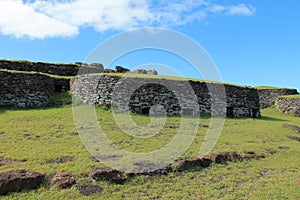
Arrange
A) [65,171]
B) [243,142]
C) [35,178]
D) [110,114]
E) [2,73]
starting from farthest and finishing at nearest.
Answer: [2,73]
[110,114]
[243,142]
[65,171]
[35,178]

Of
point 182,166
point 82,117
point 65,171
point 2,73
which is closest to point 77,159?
point 65,171

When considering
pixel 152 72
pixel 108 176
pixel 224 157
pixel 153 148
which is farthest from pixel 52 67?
pixel 224 157

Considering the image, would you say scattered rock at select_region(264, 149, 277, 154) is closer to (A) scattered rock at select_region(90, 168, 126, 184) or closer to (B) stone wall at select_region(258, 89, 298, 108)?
(A) scattered rock at select_region(90, 168, 126, 184)

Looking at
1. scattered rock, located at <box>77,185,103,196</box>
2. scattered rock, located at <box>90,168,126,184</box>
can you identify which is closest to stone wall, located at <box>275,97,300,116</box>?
scattered rock, located at <box>90,168,126,184</box>

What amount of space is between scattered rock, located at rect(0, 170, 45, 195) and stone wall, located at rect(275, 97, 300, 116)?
27.6 metres

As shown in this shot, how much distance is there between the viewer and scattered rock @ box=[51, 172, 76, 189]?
28.2ft

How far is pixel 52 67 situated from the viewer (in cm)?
2608

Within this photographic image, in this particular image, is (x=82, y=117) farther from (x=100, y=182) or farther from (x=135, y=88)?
(x=100, y=182)

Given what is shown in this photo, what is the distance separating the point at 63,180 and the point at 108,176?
4.61 feet

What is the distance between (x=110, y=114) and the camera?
58.4 feet

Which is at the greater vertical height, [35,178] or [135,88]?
[135,88]

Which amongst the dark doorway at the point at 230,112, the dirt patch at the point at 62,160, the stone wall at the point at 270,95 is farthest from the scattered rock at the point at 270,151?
the stone wall at the point at 270,95

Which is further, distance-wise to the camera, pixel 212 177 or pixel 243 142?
pixel 243 142

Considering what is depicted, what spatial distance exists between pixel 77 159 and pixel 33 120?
662cm
